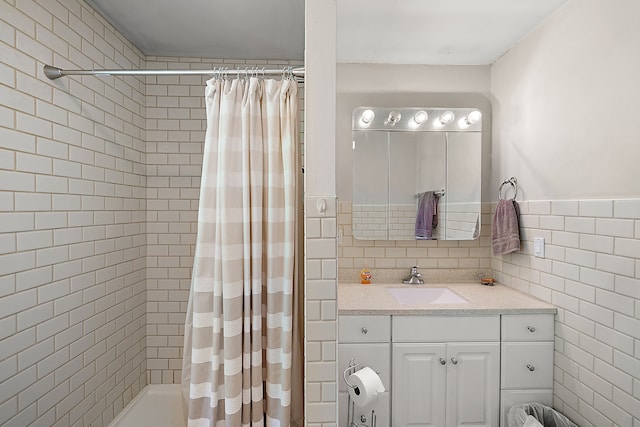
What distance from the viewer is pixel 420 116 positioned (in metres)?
2.44

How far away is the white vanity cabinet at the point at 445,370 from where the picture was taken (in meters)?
1.91

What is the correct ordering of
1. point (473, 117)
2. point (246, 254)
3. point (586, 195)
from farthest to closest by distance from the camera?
1. point (473, 117)
2. point (586, 195)
3. point (246, 254)

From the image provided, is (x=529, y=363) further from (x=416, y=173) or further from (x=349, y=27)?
(x=349, y=27)

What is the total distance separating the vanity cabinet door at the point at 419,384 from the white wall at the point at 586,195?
0.66 metres

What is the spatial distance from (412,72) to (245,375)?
7.69 ft

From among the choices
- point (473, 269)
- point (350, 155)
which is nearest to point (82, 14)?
point (350, 155)

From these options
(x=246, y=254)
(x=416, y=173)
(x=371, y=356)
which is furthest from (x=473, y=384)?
(x=246, y=254)

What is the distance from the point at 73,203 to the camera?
1.63 metres

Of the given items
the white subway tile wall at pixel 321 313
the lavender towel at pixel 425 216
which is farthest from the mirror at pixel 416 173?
the white subway tile wall at pixel 321 313

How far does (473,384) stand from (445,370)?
7.3 inches

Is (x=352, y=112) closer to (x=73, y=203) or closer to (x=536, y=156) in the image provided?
(x=536, y=156)

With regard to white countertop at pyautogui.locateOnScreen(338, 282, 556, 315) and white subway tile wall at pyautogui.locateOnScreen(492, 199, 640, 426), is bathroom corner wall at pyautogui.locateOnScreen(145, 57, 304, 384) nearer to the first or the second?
white countertop at pyautogui.locateOnScreen(338, 282, 556, 315)

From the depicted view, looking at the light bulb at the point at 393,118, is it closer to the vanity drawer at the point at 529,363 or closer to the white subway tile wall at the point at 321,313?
the white subway tile wall at the point at 321,313

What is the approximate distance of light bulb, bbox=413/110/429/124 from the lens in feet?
8.01
